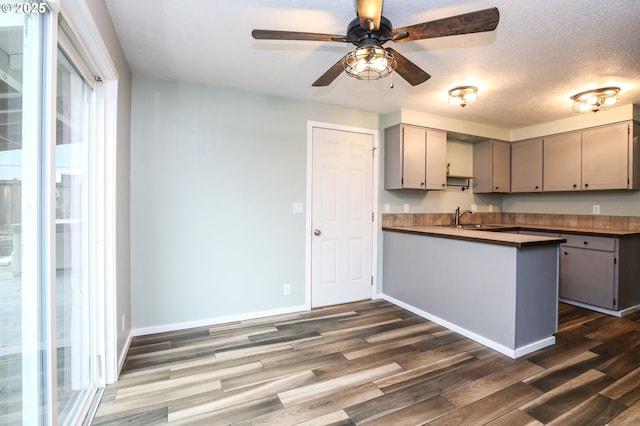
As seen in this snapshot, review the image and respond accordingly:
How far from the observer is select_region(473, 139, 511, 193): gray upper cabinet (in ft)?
14.0

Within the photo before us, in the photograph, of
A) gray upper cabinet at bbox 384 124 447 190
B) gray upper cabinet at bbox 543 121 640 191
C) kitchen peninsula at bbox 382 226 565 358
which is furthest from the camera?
gray upper cabinet at bbox 384 124 447 190

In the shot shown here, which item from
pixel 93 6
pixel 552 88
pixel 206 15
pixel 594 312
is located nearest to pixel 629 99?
pixel 552 88

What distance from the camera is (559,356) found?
2316 mm

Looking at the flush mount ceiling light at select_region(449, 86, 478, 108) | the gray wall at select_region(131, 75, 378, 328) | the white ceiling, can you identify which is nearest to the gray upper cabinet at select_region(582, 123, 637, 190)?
the white ceiling

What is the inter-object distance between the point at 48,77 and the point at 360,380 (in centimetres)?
231

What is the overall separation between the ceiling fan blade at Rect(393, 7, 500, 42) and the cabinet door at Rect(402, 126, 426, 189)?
6.66 ft

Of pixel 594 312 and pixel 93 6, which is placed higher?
pixel 93 6

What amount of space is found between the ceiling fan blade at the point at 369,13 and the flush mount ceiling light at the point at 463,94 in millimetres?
1685

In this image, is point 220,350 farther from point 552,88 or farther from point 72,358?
point 552,88

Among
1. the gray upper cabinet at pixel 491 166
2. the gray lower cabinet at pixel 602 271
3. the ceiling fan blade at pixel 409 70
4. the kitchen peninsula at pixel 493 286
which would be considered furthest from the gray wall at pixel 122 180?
the gray lower cabinet at pixel 602 271

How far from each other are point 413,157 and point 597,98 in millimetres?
1791

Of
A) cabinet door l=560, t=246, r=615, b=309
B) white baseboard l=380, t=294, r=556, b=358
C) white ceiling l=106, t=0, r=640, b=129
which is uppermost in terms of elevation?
white ceiling l=106, t=0, r=640, b=129

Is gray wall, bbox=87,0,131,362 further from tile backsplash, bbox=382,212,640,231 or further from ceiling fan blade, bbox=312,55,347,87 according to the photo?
tile backsplash, bbox=382,212,640,231

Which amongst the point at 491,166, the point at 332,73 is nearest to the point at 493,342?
the point at 332,73
